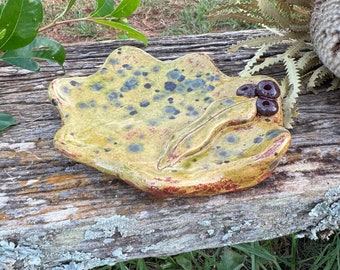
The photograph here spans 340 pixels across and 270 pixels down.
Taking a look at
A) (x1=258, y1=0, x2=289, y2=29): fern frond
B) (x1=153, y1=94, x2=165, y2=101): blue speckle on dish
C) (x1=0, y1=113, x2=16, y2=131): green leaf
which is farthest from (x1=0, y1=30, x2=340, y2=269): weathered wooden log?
(x1=258, y1=0, x2=289, y2=29): fern frond

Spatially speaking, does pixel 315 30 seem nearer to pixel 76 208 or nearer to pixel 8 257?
pixel 76 208

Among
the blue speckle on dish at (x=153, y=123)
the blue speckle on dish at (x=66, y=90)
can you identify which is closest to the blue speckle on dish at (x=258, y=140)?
the blue speckle on dish at (x=153, y=123)

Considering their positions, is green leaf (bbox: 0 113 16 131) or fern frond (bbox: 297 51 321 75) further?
fern frond (bbox: 297 51 321 75)

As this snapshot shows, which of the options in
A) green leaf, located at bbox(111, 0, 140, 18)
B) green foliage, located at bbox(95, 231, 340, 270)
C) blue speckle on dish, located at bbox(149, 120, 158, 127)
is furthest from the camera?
green foliage, located at bbox(95, 231, 340, 270)

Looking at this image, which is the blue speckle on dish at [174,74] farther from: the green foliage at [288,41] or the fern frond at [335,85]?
the fern frond at [335,85]

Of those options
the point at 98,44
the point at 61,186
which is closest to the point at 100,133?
the point at 61,186

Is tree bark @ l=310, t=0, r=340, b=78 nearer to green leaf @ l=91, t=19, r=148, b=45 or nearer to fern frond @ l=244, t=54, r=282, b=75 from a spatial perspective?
fern frond @ l=244, t=54, r=282, b=75

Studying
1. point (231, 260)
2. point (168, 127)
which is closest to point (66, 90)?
point (168, 127)
